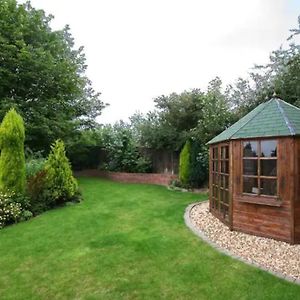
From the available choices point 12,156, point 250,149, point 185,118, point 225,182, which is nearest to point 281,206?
point 250,149

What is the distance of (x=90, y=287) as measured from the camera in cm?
426

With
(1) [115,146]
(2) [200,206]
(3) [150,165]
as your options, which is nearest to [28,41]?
(1) [115,146]

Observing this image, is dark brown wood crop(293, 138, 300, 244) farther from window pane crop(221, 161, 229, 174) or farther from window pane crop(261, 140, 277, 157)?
window pane crop(221, 161, 229, 174)

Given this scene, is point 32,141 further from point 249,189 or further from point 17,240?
point 249,189

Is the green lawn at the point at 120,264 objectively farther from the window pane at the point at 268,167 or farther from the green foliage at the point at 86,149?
the green foliage at the point at 86,149

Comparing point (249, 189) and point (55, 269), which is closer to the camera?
point (55, 269)

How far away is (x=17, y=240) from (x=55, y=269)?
210cm

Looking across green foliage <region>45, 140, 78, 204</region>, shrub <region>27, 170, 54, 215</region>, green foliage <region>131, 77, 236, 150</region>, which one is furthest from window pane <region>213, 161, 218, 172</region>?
shrub <region>27, 170, 54, 215</region>

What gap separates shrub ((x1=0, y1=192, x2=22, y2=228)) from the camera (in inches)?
312

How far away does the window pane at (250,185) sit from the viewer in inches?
267

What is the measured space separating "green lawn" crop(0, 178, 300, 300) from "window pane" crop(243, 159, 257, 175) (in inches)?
75.1

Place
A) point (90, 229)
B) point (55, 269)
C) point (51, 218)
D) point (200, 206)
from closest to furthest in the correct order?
point (55, 269)
point (90, 229)
point (51, 218)
point (200, 206)

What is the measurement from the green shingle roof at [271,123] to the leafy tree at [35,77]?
10.2m

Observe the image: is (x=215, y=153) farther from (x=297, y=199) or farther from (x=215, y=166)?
(x=297, y=199)
